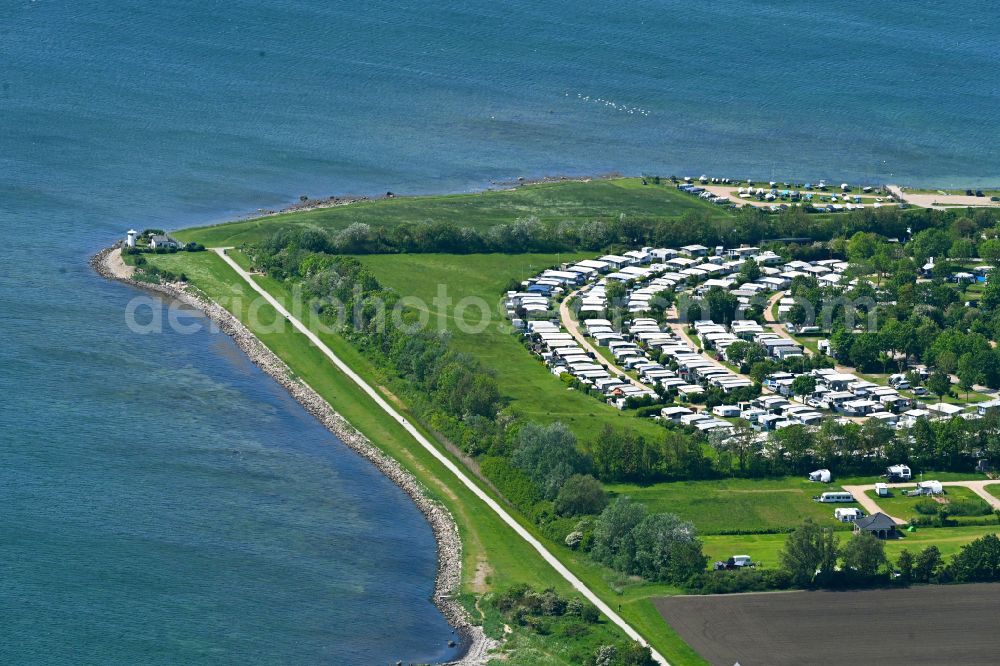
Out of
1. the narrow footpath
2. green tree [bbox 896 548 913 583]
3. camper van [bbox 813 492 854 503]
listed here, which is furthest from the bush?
green tree [bbox 896 548 913 583]

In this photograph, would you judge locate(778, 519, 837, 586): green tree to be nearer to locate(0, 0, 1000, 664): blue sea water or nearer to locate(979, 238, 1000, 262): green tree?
locate(0, 0, 1000, 664): blue sea water

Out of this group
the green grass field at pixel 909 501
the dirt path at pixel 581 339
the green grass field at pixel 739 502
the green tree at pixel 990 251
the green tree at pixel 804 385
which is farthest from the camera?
the green tree at pixel 990 251

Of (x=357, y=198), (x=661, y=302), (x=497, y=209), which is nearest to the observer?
(x=661, y=302)

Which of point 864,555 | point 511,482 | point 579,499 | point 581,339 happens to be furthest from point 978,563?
point 581,339

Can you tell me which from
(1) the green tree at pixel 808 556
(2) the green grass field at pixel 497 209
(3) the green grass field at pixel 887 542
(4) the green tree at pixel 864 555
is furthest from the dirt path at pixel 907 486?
(2) the green grass field at pixel 497 209

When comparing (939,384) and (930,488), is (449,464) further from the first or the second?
(939,384)

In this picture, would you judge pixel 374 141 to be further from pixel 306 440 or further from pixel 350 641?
pixel 350 641

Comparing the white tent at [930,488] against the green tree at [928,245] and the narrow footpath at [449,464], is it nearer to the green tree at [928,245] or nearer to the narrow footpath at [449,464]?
the narrow footpath at [449,464]
